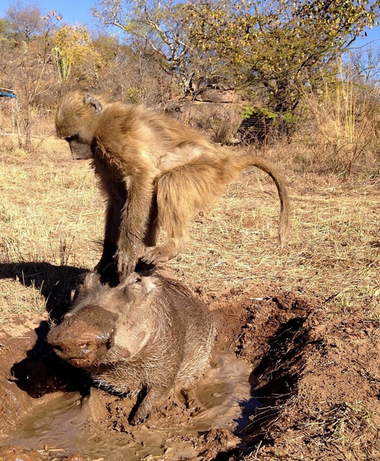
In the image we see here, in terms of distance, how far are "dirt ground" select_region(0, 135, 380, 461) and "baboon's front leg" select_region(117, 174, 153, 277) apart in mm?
952

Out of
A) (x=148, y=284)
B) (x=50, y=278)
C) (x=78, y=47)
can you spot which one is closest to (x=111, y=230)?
(x=148, y=284)

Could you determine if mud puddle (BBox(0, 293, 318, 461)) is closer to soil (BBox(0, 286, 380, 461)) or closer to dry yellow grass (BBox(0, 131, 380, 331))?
soil (BBox(0, 286, 380, 461))

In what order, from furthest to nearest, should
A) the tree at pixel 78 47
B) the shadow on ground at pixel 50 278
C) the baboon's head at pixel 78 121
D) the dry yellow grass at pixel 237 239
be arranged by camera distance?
the tree at pixel 78 47 < the dry yellow grass at pixel 237 239 < the shadow on ground at pixel 50 278 < the baboon's head at pixel 78 121

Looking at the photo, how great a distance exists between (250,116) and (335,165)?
3.78m

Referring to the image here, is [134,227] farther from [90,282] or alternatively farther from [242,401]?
[242,401]

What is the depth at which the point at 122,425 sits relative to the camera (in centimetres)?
339

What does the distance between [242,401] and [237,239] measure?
9.08 ft

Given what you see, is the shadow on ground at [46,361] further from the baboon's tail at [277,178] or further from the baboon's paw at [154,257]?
the baboon's tail at [277,178]

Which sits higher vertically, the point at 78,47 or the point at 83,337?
the point at 78,47

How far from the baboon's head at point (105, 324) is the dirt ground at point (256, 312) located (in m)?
0.56

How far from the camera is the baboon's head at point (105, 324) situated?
2866 millimetres

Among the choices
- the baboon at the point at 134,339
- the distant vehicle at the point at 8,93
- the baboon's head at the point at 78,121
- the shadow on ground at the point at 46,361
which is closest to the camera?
the baboon at the point at 134,339

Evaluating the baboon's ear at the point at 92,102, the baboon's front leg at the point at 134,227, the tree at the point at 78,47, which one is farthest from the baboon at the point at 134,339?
the tree at the point at 78,47

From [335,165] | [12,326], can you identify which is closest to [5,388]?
[12,326]
